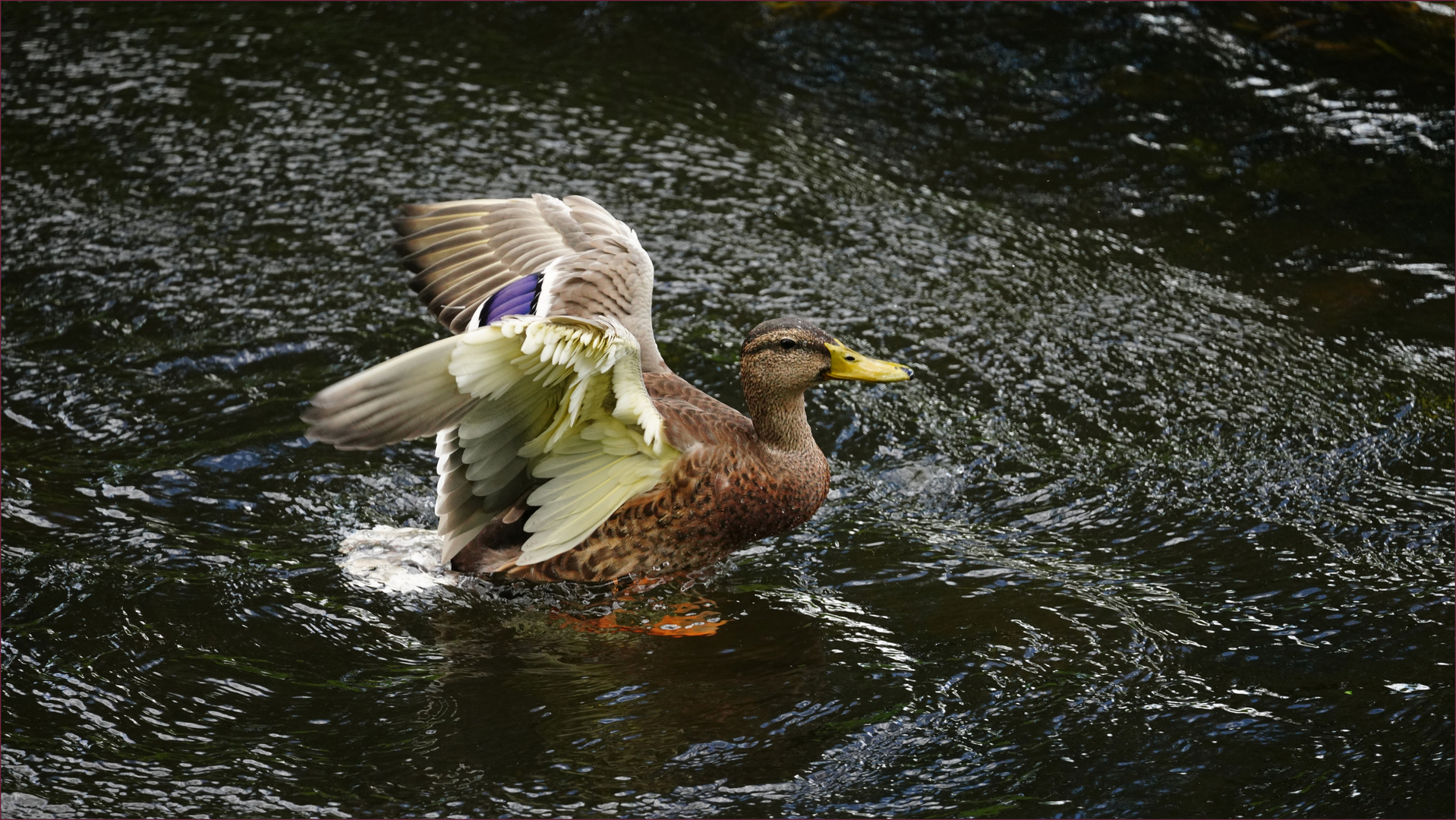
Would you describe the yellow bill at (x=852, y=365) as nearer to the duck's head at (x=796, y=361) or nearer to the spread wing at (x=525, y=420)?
the duck's head at (x=796, y=361)

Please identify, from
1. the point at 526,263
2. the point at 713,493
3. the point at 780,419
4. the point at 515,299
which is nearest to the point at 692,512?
the point at 713,493

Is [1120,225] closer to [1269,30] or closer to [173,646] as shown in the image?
[1269,30]

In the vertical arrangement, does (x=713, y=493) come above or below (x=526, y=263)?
below

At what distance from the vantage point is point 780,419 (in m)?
5.11

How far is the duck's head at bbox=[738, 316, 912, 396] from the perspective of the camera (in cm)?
Answer: 495

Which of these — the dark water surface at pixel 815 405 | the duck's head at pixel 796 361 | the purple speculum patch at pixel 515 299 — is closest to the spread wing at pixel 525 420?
the dark water surface at pixel 815 405

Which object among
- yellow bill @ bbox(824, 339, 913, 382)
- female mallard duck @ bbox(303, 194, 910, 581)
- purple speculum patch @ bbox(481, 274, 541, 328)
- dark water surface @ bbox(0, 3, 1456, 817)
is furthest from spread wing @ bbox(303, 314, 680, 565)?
yellow bill @ bbox(824, 339, 913, 382)

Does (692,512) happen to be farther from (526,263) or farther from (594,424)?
(526,263)

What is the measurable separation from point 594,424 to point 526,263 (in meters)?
1.31

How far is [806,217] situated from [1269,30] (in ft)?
11.3

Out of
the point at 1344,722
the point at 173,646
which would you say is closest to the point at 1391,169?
the point at 1344,722

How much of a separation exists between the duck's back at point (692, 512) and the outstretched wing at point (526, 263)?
500mm

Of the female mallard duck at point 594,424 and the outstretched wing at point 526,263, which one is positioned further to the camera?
the outstretched wing at point 526,263

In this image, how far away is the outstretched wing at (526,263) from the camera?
5.31 metres
